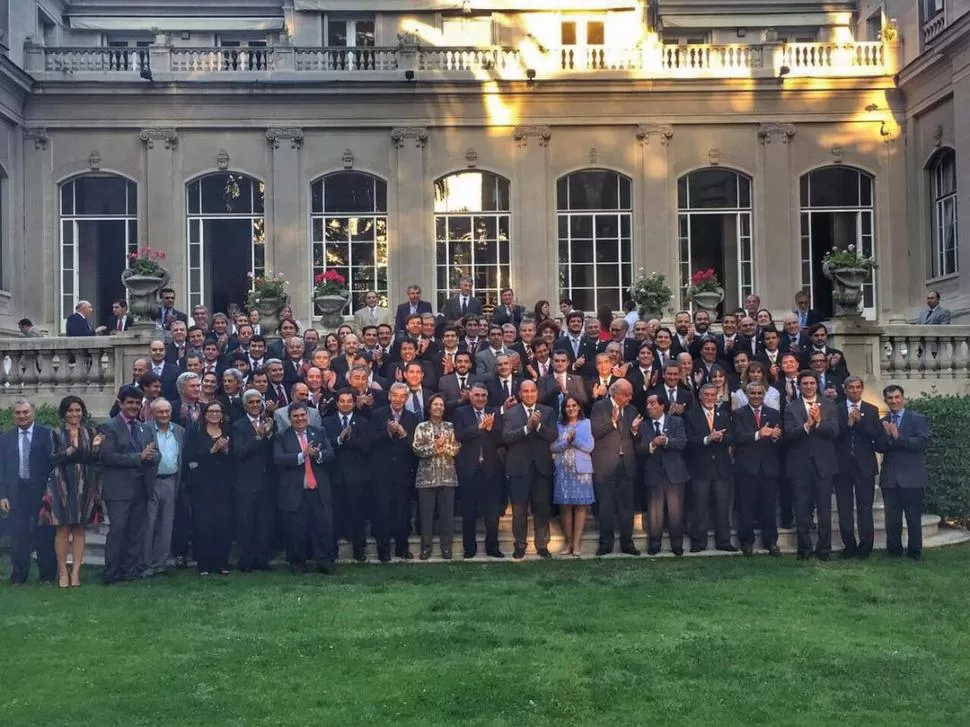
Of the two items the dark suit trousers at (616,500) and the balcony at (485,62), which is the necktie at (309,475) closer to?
the dark suit trousers at (616,500)

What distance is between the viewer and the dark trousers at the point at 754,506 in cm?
1072

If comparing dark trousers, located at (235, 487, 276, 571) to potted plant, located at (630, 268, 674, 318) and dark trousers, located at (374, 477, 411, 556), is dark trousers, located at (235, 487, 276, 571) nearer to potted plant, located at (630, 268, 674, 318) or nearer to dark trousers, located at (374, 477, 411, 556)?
dark trousers, located at (374, 477, 411, 556)

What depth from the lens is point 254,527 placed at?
10406mm

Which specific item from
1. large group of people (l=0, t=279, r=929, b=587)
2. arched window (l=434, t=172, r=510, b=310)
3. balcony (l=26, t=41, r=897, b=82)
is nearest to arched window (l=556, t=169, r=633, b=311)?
arched window (l=434, t=172, r=510, b=310)

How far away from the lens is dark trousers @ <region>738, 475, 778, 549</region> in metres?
10.7

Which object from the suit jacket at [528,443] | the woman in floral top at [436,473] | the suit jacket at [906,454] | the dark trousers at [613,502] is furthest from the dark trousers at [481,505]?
the suit jacket at [906,454]

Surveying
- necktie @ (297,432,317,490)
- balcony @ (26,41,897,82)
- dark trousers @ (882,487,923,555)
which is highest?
balcony @ (26,41,897,82)

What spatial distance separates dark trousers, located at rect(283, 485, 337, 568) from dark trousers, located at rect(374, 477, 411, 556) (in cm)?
59

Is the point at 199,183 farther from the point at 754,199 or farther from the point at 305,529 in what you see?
the point at 305,529

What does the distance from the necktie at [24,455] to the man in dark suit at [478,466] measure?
14.1ft

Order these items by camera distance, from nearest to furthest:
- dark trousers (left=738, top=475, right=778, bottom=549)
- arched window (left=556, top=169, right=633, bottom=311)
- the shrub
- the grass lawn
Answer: the grass lawn < dark trousers (left=738, top=475, right=778, bottom=549) < the shrub < arched window (left=556, top=169, right=633, bottom=311)

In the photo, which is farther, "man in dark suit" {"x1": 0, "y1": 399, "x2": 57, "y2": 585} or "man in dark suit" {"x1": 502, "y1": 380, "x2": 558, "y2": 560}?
"man in dark suit" {"x1": 502, "y1": 380, "x2": 558, "y2": 560}

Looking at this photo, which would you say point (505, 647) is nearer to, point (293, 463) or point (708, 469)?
point (293, 463)

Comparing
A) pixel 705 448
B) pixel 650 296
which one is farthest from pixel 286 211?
pixel 705 448
